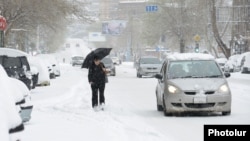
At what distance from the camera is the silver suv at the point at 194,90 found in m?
15.9

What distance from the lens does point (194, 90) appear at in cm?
1588

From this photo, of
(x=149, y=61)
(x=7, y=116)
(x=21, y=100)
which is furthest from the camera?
(x=149, y=61)

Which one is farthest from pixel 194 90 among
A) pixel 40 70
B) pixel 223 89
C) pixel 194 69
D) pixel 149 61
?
pixel 149 61

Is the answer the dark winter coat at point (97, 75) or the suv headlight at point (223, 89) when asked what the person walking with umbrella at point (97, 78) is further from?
the suv headlight at point (223, 89)

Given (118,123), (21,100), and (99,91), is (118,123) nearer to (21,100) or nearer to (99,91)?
(21,100)

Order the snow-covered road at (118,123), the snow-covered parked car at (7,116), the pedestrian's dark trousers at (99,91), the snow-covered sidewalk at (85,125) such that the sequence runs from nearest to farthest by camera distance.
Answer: the snow-covered parked car at (7,116)
the snow-covered sidewalk at (85,125)
the snow-covered road at (118,123)
the pedestrian's dark trousers at (99,91)

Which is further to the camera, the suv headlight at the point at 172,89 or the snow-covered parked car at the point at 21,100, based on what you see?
the suv headlight at the point at 172,89

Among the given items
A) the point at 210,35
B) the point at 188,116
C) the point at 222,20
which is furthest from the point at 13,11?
the point at 210,35

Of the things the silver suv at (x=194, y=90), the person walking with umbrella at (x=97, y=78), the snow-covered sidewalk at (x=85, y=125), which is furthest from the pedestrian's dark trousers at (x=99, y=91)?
the silver suv at (x=194, y=90)

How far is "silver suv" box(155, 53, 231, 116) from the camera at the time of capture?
15891 mm

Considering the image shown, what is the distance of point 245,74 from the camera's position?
46969 mm

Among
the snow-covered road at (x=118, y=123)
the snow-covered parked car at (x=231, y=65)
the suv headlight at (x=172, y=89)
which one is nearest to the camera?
the snow-covered road at (x=118, y=123)

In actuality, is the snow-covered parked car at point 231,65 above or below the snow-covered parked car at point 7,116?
below

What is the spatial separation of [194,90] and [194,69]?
1553 mm
